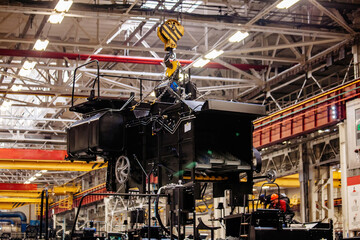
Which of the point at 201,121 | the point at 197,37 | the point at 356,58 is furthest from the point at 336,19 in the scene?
the point at 201,121

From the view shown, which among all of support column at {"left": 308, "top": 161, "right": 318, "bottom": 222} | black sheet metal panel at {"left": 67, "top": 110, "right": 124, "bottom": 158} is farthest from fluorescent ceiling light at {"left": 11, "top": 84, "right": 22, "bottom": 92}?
black sheet metal panel at {"left": 67, "top": 110, "right": 124, "bottom": 158}

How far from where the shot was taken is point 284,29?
18.6 metres

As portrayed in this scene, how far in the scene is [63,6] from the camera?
50.1 ft

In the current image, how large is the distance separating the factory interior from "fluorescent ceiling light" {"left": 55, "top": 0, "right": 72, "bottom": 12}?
51 mm

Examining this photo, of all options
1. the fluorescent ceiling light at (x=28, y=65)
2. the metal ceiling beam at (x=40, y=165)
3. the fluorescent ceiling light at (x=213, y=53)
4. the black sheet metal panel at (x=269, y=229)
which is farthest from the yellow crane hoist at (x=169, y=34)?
the metal ceiling beam at (x=40, y=165)

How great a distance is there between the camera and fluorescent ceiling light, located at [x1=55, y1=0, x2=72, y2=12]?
592 inches

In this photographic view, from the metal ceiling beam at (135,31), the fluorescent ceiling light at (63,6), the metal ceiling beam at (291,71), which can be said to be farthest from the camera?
the metal ceiling beam at (135,31)

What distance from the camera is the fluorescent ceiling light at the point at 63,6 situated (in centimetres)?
1503

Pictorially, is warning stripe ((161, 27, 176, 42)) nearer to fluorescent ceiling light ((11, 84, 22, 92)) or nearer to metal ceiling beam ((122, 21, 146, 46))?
metal ceiling beam ((122, 21, 146, 46))

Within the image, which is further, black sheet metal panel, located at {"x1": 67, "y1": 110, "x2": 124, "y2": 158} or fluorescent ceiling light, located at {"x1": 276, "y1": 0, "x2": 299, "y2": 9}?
fluorescent ceiling light, located at {"x1": 276, "y1": 0, "x2": 299, "y2": 9}

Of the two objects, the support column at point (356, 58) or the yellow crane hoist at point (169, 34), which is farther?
the support column at point (356, 58)

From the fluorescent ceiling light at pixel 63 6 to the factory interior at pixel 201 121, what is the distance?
5 cm

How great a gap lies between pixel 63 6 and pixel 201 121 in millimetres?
7950

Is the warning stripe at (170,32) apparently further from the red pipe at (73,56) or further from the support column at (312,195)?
the support column at (312,195)
